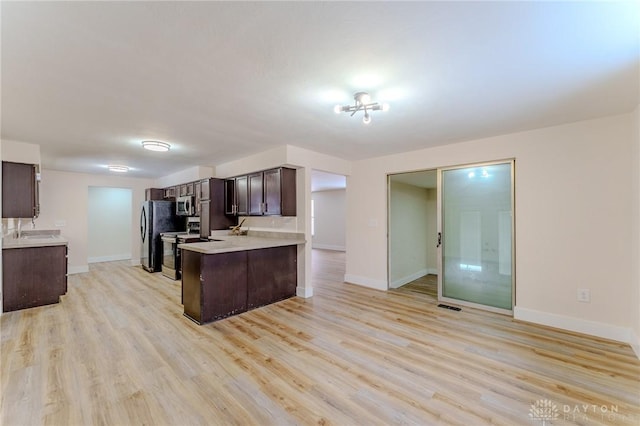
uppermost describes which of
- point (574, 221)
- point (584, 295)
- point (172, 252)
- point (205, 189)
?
point (205, 189)

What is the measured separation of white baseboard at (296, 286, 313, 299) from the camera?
14.1 feet

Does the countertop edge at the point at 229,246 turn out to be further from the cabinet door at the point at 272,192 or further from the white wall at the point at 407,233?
the white wall at the point at 407,233

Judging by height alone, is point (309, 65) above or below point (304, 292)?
above

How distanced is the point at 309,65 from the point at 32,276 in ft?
16.1

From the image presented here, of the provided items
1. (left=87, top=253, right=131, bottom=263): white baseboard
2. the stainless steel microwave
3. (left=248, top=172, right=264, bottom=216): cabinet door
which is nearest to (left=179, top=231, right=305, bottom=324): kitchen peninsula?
(left=248, top=172, right=264, bottom=216): cabinet door

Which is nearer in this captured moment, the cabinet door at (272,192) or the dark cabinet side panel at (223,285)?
the dark cabinet side panel at (223,285)

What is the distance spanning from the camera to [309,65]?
6.31 ft

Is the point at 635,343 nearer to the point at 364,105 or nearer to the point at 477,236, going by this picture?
the point at 477,236

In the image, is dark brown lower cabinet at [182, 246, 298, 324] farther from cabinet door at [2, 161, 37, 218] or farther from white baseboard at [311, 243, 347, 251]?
white baseboard at [311, 243, 347, 251]

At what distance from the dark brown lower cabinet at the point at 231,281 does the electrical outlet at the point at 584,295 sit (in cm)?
372

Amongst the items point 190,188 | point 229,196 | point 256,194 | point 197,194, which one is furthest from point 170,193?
point 256,194

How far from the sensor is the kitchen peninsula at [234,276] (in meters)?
3.29

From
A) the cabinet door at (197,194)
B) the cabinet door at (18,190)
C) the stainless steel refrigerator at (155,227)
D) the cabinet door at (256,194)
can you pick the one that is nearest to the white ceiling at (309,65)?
the cabinet door at (18,190)

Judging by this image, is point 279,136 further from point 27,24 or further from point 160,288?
point 160,288
